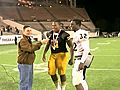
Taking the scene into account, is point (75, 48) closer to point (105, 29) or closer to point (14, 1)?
point (14, 1)

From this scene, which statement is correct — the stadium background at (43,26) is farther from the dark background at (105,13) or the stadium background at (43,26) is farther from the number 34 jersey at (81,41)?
the number 34 jersey at (81,41)

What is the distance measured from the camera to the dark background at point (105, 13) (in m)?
72.9

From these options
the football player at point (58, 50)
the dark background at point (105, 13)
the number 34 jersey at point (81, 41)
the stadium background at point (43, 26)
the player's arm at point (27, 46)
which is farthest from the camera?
the dark background at point (105, 13)

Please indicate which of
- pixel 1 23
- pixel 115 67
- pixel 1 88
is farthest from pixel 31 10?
pixel 1 88

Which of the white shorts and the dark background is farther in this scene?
the dark background

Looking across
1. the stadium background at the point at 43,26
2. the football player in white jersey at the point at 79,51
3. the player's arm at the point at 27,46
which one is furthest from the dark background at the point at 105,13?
the player's arm at the point at 27,46

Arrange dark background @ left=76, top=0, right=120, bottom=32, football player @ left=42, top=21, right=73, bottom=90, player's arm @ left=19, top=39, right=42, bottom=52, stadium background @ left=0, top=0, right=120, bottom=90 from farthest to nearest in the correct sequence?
dark background @ left=76, top=0, right=120, bottom=32, stadium background @ left=0, top=0, right=120, bottom=90, football player @ left=42, top=21, right=73, bottom=90, player's arm @ left=19, top=39, right=42, bottom=52

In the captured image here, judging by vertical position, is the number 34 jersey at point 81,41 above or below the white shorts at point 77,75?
above

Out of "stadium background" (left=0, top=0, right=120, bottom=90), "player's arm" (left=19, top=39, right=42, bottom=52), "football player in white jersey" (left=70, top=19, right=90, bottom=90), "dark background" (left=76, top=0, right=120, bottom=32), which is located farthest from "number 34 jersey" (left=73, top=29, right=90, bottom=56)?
"dark background" (left=76, top=0, right=120, bottom=32)

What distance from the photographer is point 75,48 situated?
9.00 metres

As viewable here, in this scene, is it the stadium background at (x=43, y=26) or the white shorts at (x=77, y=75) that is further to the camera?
the stadium background at (x=43, y=26)

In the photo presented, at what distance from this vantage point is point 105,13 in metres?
73.2

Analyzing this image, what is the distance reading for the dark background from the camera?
72.9m

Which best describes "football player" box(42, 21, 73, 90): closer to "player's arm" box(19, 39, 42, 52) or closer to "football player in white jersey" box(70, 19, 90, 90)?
"football player in white jersey" box(70, 19, 90, 90)
